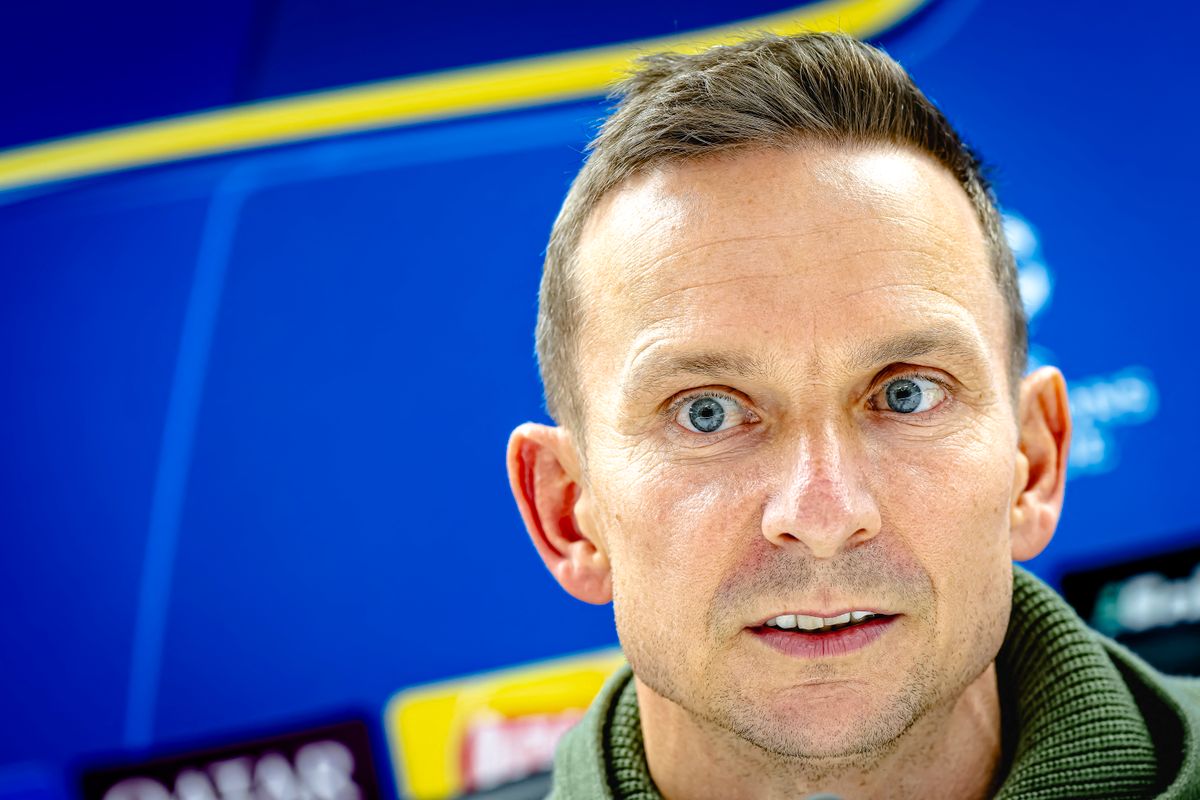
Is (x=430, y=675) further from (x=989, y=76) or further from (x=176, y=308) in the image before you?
(x=989, y=76)

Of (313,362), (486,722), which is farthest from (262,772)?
(313,362)

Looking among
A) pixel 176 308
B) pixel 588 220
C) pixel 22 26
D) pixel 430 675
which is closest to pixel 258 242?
pixel 176 308

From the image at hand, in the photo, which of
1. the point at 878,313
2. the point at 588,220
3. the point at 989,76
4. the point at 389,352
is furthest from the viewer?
the point at 989,76

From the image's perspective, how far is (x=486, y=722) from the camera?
5.90 ft

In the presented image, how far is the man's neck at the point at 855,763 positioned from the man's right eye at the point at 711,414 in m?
0.23

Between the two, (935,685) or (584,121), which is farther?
(584,121)

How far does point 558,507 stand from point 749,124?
1.17ft

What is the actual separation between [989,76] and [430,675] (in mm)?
1164

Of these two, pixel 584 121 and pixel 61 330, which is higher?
pixel 584 121

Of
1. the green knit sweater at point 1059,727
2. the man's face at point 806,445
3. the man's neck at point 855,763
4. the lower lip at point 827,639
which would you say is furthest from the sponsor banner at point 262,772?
the lower lip at point 827,639

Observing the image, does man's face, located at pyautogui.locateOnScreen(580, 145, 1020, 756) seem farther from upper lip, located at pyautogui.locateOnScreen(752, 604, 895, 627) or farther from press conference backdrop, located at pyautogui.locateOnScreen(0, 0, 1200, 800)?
press conference backdrop, located at pyautogui.locateOnScreen(0, 0, 1200, 800)

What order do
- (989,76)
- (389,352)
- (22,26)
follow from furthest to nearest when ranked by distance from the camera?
1. (989,76)
2. (389,352)
3. (22,26)

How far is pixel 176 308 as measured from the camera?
67.9 inches

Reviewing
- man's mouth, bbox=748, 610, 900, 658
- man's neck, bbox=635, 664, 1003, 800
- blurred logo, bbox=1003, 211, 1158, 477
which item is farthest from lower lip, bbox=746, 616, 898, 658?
blurred logo, bbox=1003, 211, 1158, 477
